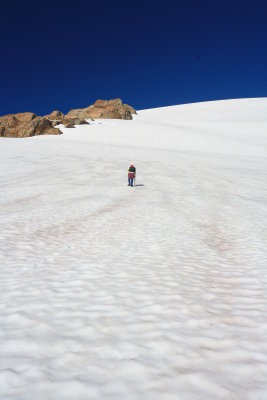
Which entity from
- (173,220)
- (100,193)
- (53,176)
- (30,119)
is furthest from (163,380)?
(30,119)

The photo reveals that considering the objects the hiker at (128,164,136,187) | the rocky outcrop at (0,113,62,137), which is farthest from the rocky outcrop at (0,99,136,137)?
the hiker at (128,164,136,187)

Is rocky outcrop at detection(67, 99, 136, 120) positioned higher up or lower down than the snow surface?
higher up

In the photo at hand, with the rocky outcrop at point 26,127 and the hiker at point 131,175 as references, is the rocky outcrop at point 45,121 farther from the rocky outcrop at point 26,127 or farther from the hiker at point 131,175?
the hiker at point 131,175

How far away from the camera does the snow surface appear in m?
2.89

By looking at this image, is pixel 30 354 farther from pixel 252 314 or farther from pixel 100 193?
pixel 100 193

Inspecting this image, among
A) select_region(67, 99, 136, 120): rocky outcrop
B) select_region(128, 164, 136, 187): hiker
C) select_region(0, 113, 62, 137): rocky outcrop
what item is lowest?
select_region(128, 164, 136, 187): hiker

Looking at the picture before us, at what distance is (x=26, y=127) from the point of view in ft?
168

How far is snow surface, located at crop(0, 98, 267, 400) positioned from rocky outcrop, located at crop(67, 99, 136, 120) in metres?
55.0

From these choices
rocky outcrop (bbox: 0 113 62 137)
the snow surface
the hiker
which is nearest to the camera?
the snow surface

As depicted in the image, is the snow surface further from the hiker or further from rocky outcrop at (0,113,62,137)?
rocky outcrop at (0,113,62,137)

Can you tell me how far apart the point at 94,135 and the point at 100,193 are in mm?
33391

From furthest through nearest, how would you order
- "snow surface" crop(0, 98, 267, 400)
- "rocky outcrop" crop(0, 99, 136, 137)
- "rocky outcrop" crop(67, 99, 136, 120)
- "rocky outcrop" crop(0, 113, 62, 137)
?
"rocky outcrop" crop(67, 99, 136, 120), "rocky outcrop" crop(0, 99, 136, 137), "rocky outcrop" crop(0, 113, 62, 137), "snow surface" crop(0, 98, 267, 400)

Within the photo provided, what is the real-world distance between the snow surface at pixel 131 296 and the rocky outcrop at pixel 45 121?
36.6 m

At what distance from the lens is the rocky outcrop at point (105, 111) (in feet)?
222
